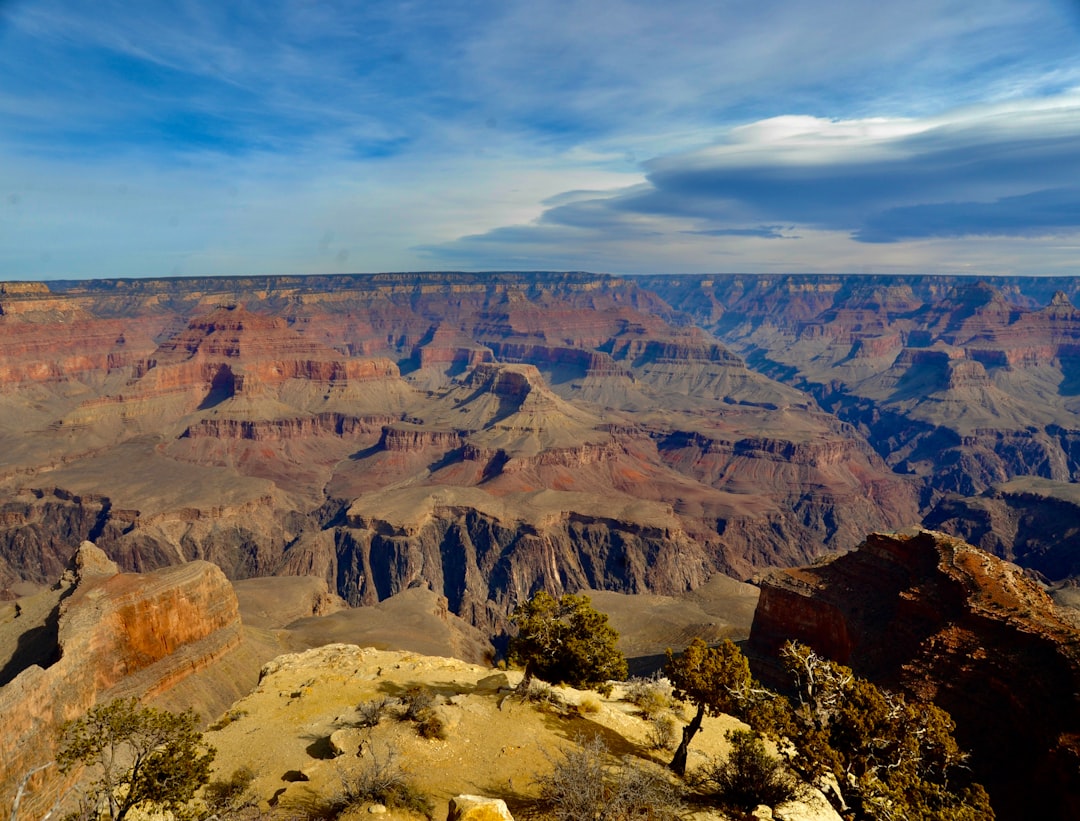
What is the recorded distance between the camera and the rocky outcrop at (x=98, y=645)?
35625 millimetres

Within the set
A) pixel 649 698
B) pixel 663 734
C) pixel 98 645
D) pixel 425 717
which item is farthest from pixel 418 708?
pixel 98 645

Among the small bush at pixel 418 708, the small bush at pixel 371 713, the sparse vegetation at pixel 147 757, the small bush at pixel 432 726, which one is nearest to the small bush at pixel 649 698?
the small bush at pixel 432 726

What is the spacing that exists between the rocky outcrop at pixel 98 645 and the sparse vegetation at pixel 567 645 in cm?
2709

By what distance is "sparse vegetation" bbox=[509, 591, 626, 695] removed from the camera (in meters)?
29.2

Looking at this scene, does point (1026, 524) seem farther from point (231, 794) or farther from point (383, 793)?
point (231, 794)

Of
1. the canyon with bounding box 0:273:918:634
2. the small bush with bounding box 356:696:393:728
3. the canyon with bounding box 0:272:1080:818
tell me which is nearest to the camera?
the small bush with bounding box 356:696:393:728

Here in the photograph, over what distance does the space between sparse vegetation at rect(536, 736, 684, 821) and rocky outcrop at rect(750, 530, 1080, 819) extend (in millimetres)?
20572

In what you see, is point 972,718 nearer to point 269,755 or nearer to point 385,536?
point 269,755

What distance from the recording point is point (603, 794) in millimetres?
19750

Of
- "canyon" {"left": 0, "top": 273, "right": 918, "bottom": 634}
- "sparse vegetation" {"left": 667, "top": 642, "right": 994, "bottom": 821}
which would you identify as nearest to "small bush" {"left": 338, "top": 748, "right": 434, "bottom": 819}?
"sparse vegetation" {"left": 667, "top": 642, "right": 994, "bottom": 821}

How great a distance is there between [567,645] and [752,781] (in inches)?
406

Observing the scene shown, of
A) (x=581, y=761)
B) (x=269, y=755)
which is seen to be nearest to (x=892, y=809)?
(x=581, y=761)

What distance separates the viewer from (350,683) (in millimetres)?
37188

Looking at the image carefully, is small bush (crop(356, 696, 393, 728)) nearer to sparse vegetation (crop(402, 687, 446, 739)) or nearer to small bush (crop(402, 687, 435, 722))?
sparse vegetation (crop(402, 687, 446, 739))
